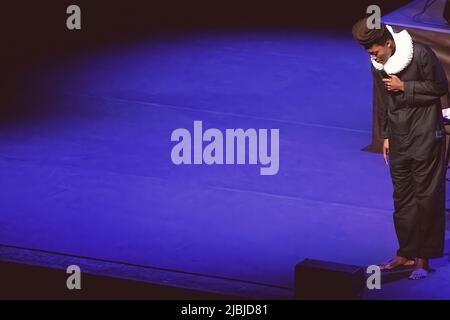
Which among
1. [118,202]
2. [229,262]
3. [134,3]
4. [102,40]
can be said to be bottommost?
[229,262]

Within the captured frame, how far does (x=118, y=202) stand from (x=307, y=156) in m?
1.69

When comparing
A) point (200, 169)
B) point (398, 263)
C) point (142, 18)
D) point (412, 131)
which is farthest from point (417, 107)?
point (142, 18)

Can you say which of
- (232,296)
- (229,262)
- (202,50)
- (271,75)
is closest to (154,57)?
(202,50)

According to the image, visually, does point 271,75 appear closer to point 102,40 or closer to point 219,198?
point 102,40

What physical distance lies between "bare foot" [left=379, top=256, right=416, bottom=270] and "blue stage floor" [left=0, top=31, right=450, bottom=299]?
0.17m

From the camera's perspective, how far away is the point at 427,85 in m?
6.84

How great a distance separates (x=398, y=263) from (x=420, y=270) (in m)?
0.14

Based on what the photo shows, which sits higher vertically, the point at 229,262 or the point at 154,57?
the point at 154,57

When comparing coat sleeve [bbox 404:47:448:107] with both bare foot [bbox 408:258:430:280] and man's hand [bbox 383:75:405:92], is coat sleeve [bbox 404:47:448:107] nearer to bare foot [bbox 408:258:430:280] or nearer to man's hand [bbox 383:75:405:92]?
man's hand [bbox 383:75:405:92]

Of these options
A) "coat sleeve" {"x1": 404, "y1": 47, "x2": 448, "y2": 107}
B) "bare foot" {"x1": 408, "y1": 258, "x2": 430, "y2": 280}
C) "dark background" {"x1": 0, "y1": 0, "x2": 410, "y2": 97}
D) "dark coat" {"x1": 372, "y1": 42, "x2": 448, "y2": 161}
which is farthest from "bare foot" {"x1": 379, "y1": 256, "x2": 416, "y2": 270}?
"dark background" {"x1": 0, "y1": 0, "x2": 410, "y2": 97}

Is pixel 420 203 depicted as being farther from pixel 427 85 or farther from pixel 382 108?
pixel 427 85

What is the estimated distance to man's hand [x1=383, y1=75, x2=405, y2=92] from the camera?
684cm

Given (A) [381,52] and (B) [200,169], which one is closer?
(A) [381,52]
